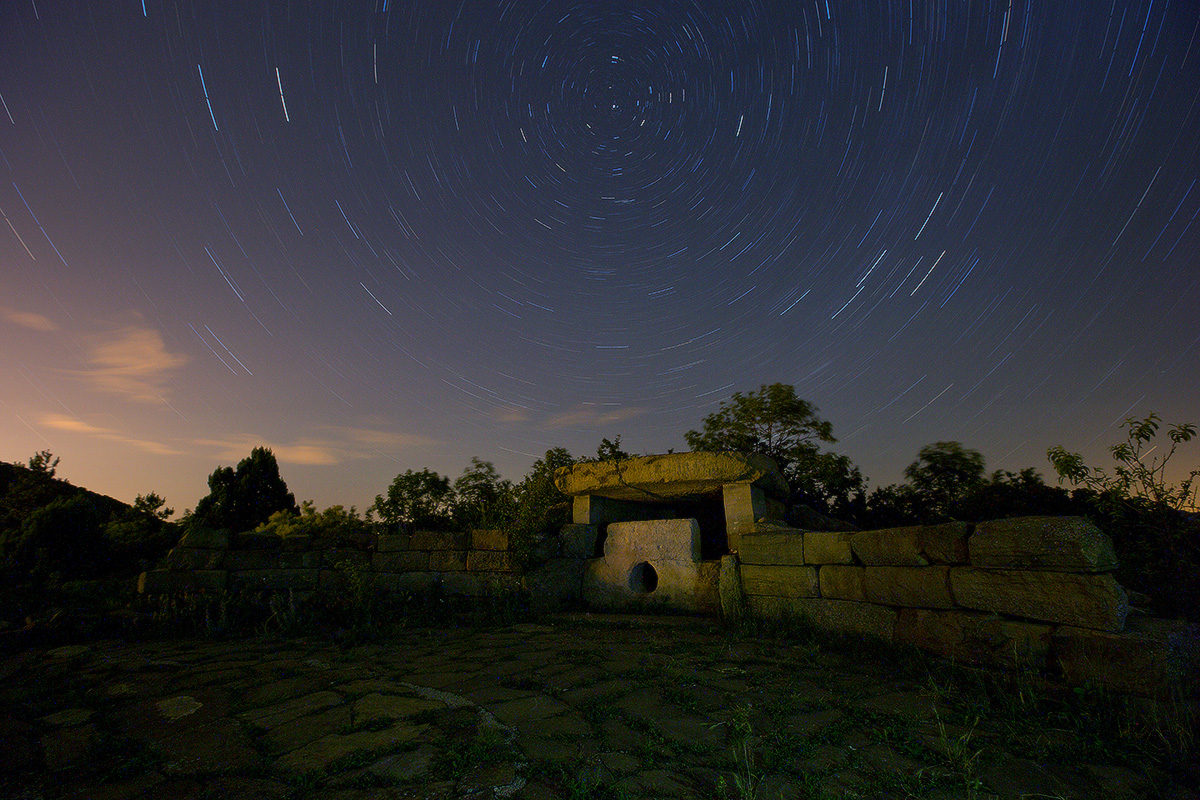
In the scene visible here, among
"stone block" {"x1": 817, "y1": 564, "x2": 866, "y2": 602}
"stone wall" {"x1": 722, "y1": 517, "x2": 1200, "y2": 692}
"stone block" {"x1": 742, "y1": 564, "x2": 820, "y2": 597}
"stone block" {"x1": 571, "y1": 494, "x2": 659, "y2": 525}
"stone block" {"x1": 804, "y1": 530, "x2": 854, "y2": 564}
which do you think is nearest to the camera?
"stone wall" {"x1": 722, "y1": 517, "x2": 1200, "y2": 692}

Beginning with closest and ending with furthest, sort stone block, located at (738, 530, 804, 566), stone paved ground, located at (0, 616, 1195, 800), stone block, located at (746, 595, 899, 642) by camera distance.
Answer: stone paved ground, located at (0, 616, 1195, 800) → stone block, located at (746, 595, 899, 642) → stone block, located at (738, 530, 804, 566)

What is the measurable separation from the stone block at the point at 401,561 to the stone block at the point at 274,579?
0.79 metres

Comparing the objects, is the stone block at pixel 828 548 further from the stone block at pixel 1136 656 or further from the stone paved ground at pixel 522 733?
the stone block at pixel 1136 656

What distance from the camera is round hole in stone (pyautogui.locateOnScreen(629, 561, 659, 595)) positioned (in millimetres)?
6660

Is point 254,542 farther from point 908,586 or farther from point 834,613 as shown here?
point 908,586

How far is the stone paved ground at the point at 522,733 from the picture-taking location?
2119 millimetres

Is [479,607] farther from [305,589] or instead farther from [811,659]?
[811,659]

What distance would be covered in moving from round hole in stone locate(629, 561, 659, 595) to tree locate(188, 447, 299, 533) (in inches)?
816

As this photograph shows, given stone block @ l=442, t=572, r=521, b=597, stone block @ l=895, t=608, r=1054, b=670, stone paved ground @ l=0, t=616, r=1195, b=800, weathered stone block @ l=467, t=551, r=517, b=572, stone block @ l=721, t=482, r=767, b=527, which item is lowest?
stone paved ground @ l=0, t=616, r=1195, b=800

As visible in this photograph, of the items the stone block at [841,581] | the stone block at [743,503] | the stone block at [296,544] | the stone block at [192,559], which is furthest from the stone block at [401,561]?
the stone block at [841,581]

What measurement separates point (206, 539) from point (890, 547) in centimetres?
822

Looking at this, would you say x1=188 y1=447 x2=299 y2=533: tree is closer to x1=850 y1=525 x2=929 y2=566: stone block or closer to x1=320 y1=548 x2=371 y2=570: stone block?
x1=320 y1=548 x2=371 y2=570: stone block

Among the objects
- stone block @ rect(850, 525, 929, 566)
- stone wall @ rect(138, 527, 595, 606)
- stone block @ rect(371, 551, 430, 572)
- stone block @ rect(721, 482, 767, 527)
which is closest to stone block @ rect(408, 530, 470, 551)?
stone wall @ rect(138, 527, 595, 606)

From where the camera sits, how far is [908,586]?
4.31m
